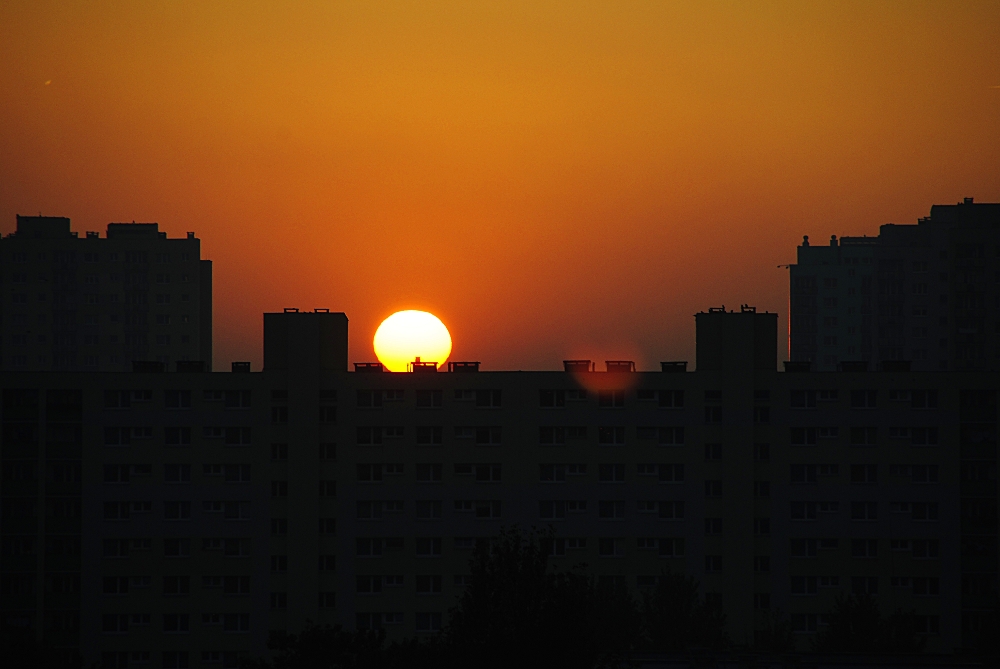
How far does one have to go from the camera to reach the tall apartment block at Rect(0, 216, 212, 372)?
565 ft

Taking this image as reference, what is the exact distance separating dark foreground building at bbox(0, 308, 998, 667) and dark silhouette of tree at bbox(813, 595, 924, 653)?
4.93 metres

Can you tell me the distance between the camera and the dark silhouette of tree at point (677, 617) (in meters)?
78.3

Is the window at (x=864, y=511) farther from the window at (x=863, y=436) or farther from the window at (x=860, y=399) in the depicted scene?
the window at (x=860, y=399)

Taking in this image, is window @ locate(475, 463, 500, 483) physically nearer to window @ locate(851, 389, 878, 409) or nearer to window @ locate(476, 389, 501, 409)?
window @ locate(476, 389, 501, 409)

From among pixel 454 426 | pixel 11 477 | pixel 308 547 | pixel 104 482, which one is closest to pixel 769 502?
pixel 454 426

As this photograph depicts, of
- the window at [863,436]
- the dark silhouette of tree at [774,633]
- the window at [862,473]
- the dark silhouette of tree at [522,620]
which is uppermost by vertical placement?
the window at [863,436]

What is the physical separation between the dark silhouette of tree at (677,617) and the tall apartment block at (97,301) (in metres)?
104

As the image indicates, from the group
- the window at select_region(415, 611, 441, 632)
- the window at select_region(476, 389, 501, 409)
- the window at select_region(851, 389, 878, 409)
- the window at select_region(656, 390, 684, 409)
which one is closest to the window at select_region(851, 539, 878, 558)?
the window at select_region(851, 389, 878, 409)

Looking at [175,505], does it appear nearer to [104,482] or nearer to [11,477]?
[104,482]

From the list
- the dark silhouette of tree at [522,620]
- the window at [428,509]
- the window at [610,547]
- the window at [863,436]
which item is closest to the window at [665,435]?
the window at [610,547]

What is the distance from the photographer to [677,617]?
7931 centimetres

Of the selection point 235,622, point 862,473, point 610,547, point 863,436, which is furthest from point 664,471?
point 235,622

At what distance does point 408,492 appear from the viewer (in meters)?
88.1

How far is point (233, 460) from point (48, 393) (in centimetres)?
1346
